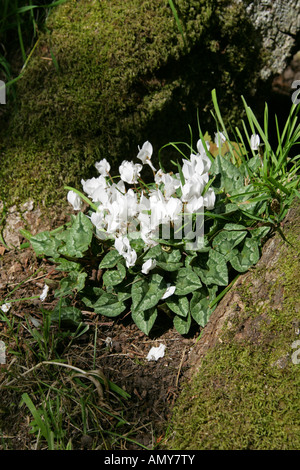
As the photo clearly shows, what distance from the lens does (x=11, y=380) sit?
1844 millimetres

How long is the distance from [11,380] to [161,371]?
64 cm

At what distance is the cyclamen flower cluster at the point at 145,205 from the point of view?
6.09 ft

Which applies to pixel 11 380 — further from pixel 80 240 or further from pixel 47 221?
pixel 47 221

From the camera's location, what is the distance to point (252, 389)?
157 cm

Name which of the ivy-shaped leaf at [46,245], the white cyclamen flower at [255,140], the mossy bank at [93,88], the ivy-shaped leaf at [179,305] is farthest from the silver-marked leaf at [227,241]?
the mossy bank at [93,88]

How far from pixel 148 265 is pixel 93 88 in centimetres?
126

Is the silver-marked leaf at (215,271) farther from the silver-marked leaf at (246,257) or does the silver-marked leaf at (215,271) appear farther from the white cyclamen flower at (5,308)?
the white cyclamen flower at (5,308)

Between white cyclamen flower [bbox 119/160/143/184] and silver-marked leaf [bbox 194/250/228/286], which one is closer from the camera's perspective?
silver-marked leaf [bbox 194/250/228/286]

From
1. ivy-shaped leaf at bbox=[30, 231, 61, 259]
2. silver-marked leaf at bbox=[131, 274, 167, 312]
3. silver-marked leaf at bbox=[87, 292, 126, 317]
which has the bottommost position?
silver-marked leaf at bbox=[87, 292, 126, 317]

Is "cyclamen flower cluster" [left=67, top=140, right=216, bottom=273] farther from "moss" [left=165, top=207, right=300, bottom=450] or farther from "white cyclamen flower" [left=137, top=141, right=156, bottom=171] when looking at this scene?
"moss" [left=165, top=207, right=300, bottom=450]

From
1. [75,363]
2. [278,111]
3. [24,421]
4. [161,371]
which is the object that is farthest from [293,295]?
[278,111]

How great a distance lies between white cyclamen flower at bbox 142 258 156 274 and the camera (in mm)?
1855

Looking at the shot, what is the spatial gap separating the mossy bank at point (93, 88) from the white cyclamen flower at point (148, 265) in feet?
2.93

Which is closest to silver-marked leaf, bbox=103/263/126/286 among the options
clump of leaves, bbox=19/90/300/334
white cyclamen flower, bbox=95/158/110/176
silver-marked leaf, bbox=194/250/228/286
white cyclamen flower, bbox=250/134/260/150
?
clump of leaves, bbox=19/90/300/334
